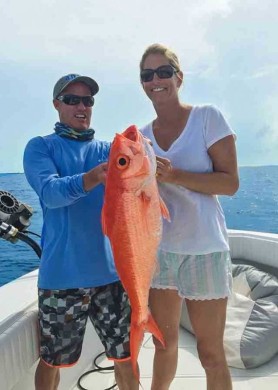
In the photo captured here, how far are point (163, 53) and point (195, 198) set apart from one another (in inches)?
33.4

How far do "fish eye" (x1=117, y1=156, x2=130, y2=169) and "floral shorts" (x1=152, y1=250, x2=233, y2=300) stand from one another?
0.88m

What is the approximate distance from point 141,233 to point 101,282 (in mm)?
828

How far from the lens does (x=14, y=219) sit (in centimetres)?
336

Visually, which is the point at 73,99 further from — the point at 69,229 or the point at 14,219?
the point at 14,219

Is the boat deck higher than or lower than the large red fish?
lower

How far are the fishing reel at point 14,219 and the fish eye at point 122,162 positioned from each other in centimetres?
184

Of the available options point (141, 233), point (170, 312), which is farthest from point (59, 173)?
point (170, 312)

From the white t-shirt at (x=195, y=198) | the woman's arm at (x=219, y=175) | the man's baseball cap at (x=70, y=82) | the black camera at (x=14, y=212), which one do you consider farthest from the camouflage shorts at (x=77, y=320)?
the man's baseball cap at (x=70, y=82)

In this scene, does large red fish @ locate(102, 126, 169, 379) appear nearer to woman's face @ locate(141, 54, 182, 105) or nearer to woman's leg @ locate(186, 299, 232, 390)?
woman's leg @ locate(186, 299, 232, 390)

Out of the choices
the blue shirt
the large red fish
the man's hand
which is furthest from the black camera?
the large red fish

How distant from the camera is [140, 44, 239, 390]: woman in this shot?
2.29 m

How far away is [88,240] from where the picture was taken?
250 cm

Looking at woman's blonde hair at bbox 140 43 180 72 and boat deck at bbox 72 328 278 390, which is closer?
woman's blonde hair at bbox 140 43 180 72

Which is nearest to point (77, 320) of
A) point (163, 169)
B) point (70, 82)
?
point (163, 169)
